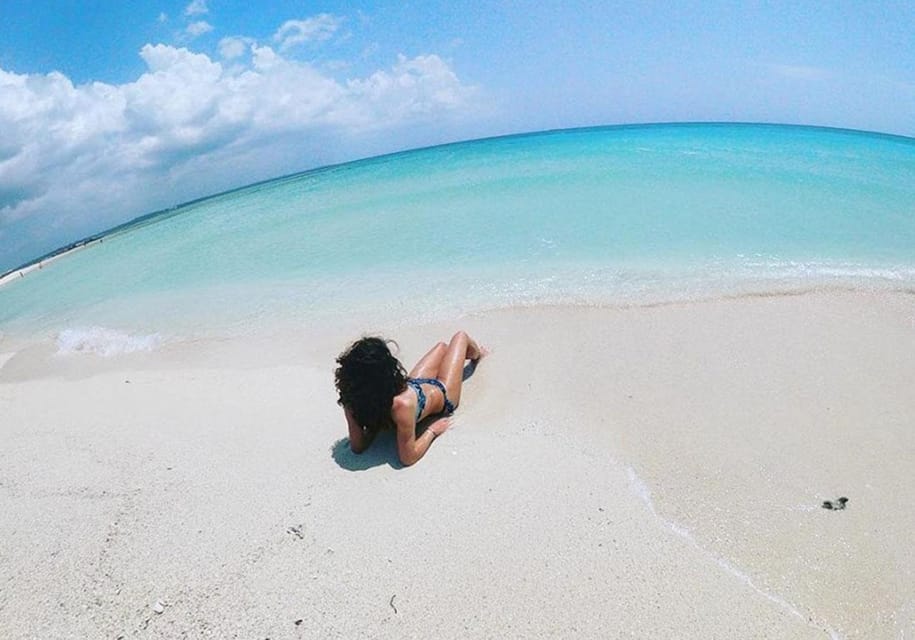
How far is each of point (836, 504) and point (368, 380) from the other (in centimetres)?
280

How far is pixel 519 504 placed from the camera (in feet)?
9.31

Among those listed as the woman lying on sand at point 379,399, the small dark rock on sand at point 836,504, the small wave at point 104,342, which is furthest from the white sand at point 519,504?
the small wave at point 104,342

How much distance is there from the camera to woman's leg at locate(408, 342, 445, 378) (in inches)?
163

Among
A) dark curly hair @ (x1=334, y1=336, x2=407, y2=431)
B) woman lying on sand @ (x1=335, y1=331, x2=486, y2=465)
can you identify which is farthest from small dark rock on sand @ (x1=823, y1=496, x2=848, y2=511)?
dark curly hair @ (x1=334, y1=336, x2=407, y2=431)

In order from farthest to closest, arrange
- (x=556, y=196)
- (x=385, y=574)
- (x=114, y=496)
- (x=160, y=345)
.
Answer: (x=556, y=196) < (x=160, y=345) < (x=114, y=496) < (x=385, y=574)

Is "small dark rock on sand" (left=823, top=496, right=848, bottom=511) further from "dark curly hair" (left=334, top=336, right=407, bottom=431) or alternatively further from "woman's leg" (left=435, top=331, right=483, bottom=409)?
"dark curly hair" (left=334, top=336, right=407, bottom=431)

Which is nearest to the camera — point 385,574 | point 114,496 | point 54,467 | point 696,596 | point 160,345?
point 696,596

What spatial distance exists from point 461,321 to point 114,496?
3.71m

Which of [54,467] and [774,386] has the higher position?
[54,467]

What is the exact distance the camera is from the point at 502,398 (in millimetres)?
4129

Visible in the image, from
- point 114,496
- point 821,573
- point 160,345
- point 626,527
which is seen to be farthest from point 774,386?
point 160,345

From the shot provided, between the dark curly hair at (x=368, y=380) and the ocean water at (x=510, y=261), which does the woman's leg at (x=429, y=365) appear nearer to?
the dark curly hair at (x=368, y=380)

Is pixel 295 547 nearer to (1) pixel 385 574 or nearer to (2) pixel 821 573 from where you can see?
(1) pixel 385 574

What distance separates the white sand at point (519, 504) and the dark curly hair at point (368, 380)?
14.8 inches
